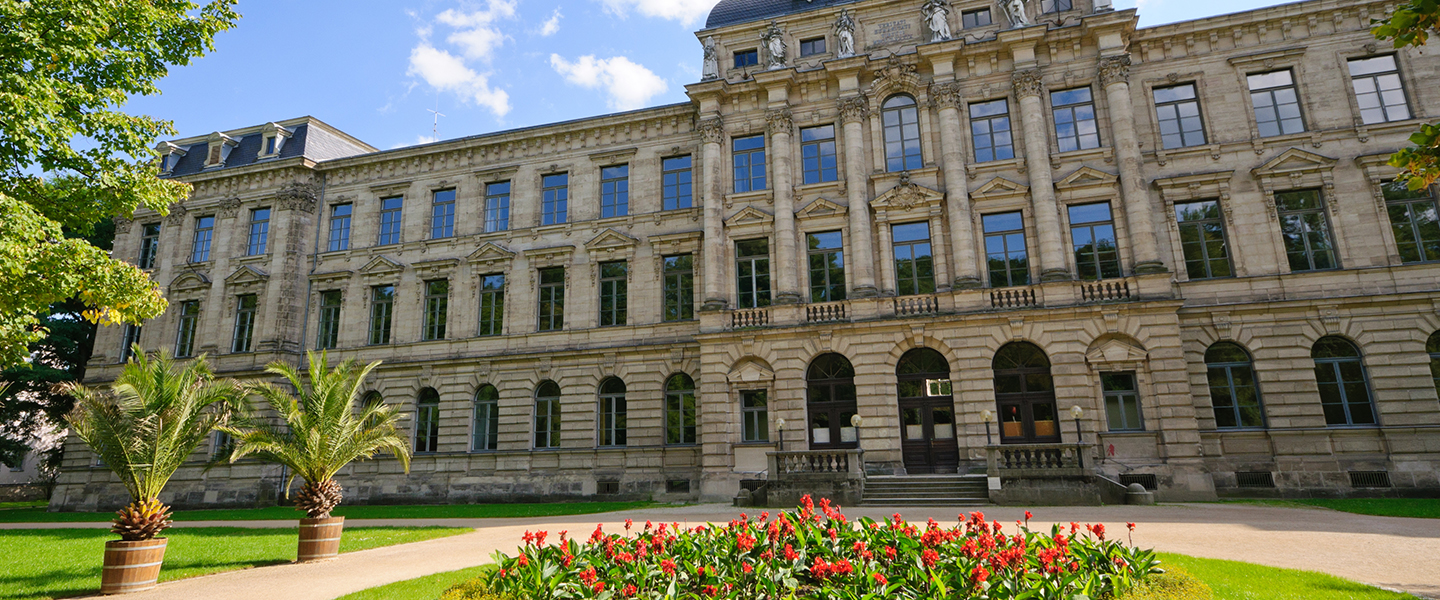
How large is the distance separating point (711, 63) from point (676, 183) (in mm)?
Result: 5091

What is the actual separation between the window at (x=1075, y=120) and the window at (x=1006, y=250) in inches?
126

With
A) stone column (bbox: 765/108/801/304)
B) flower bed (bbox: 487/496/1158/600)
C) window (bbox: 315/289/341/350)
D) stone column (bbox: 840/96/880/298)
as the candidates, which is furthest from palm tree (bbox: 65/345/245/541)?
window (bbox: 315/289/341/350)

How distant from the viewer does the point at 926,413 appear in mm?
24188

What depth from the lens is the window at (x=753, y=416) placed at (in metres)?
25.7

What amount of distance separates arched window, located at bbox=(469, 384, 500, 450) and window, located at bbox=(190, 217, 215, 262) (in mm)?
17853

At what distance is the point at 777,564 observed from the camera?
8078mm

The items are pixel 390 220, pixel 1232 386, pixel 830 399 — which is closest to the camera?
pixel 1232 386

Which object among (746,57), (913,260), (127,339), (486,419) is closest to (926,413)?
(913,260)

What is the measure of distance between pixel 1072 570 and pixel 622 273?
2383 centimetres

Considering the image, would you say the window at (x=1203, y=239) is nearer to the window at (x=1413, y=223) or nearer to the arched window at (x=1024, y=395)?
the window at (x=1413, y=223)

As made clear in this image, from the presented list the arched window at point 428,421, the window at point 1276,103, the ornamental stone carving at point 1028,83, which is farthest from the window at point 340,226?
the window at point 1276,103

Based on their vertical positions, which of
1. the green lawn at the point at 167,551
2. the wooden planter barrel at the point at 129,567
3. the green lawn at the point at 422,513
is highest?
the wooden planter barrel at the point at 129,567

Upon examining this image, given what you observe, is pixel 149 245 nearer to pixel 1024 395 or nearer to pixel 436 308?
pixel 436 308

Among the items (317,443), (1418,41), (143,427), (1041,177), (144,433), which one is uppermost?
(1041,177)
